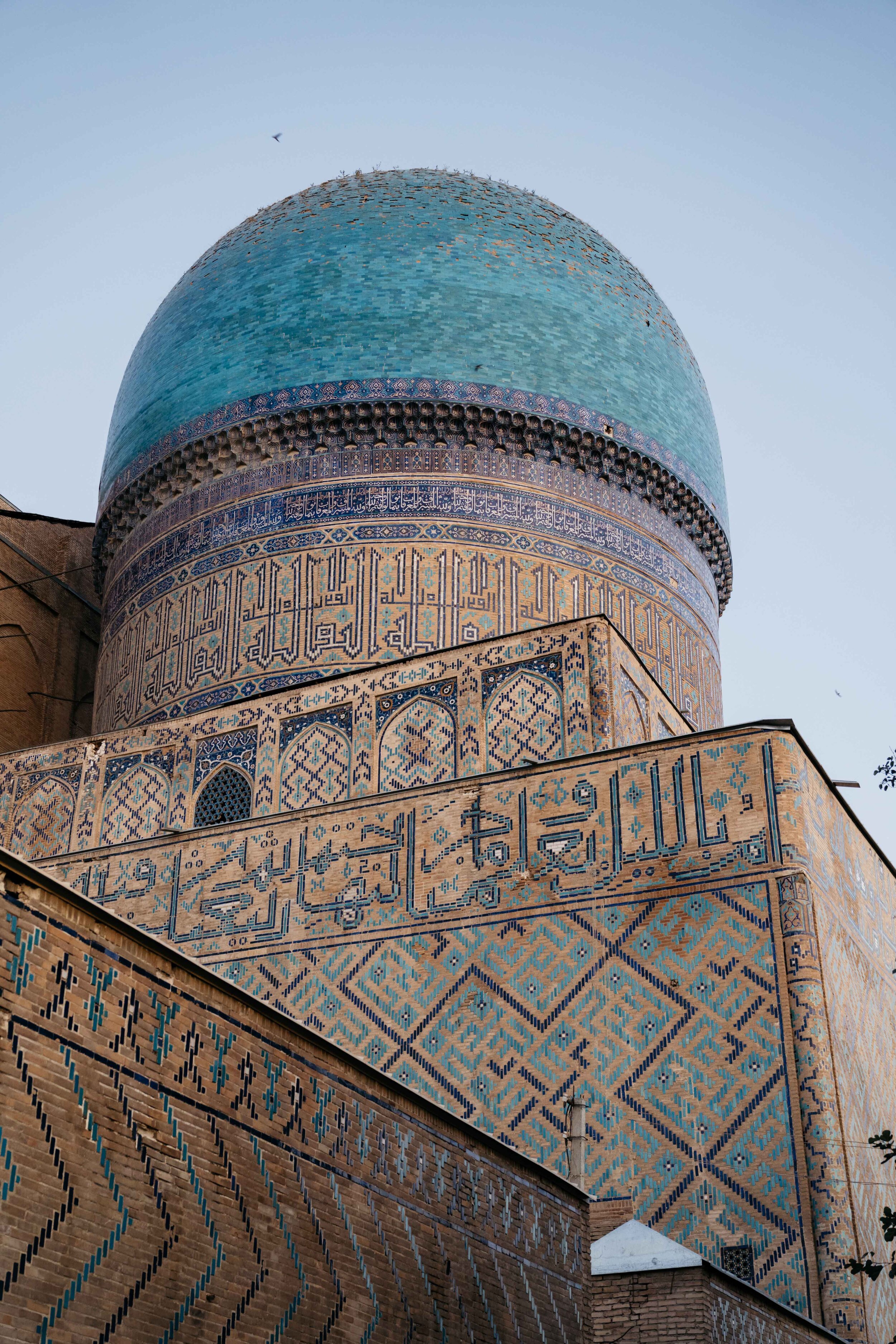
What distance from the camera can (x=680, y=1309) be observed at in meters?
5.15

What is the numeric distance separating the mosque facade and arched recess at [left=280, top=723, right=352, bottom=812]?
0.07 ft

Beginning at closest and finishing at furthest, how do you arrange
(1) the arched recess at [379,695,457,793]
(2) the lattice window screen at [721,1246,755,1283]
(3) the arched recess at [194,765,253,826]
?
1. (2) the lattice window screen at [721,1246,755,1283]
2. (1) the arched recess at [379,695,457,793]
3. (3) the arched recess at [194,765,253,826]

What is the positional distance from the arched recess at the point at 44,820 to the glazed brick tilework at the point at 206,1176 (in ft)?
15.4

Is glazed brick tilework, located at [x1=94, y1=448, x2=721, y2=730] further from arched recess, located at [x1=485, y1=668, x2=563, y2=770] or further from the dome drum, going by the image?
arched recess, located at [x1=485, y1=668, x2=563, y2=770]

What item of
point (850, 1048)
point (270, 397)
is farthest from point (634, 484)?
point (850, 1048)

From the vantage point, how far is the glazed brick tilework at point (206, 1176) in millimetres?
3299

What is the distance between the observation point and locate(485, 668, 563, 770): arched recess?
26.1ft

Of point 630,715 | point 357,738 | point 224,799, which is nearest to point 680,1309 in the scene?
point 630,715

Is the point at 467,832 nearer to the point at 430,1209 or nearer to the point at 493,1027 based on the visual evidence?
the point at 493,1027

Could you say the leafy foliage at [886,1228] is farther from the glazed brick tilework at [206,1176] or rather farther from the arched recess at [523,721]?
the arched recess at [523,721]

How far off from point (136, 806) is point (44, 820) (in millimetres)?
621

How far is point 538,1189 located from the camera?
526cm

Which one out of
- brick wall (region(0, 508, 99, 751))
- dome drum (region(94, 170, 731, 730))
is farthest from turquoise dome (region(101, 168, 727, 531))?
brick wall (region(0, 508, 99, 751))

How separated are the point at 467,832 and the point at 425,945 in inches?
22.5
